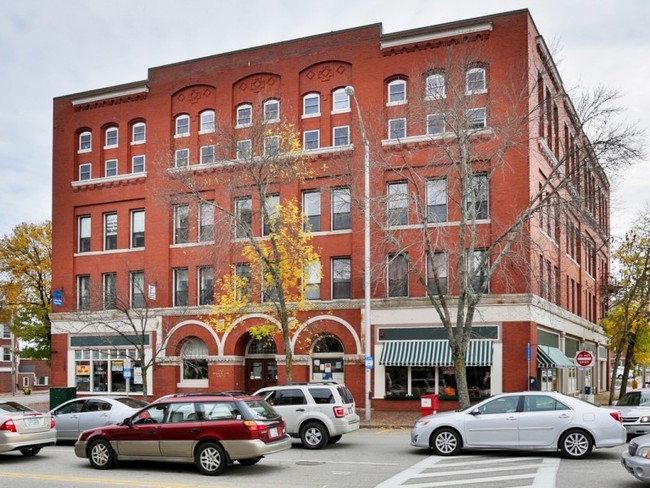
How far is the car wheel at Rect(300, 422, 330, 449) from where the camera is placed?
2028 centimetres

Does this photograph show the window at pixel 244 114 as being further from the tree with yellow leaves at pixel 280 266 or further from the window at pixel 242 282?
the tree with yellow leaves at pixel 280 266

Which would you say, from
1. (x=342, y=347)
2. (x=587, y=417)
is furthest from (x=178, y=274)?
(x=587, y=417)

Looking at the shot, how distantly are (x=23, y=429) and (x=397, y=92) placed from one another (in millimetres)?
22702

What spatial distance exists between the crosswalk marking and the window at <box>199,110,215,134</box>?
2513 cm

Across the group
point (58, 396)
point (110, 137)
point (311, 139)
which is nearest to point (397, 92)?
point (311, 139)

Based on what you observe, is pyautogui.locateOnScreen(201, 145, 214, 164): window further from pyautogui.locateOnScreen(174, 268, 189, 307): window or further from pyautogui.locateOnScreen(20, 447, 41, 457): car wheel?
pyautogui.locateOnScreen(20, 447, 41, 457): car wheel

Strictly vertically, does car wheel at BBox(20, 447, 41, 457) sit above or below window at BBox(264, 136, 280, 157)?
below

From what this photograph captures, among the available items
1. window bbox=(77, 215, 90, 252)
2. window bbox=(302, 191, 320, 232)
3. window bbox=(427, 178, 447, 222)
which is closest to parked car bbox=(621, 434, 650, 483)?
window bbox=(427, 178, 447, 222)

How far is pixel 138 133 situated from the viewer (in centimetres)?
4141

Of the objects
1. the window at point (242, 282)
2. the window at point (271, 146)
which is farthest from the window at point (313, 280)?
the window at point (271, 146)

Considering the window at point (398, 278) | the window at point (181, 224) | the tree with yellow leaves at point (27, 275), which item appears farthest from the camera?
the tree with yellow leaves at point (27, 275)

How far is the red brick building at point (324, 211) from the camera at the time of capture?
104 ft

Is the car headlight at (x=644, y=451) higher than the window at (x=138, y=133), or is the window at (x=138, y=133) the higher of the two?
the window at (x=138, y=133)

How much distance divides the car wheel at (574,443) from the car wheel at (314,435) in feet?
19.9
